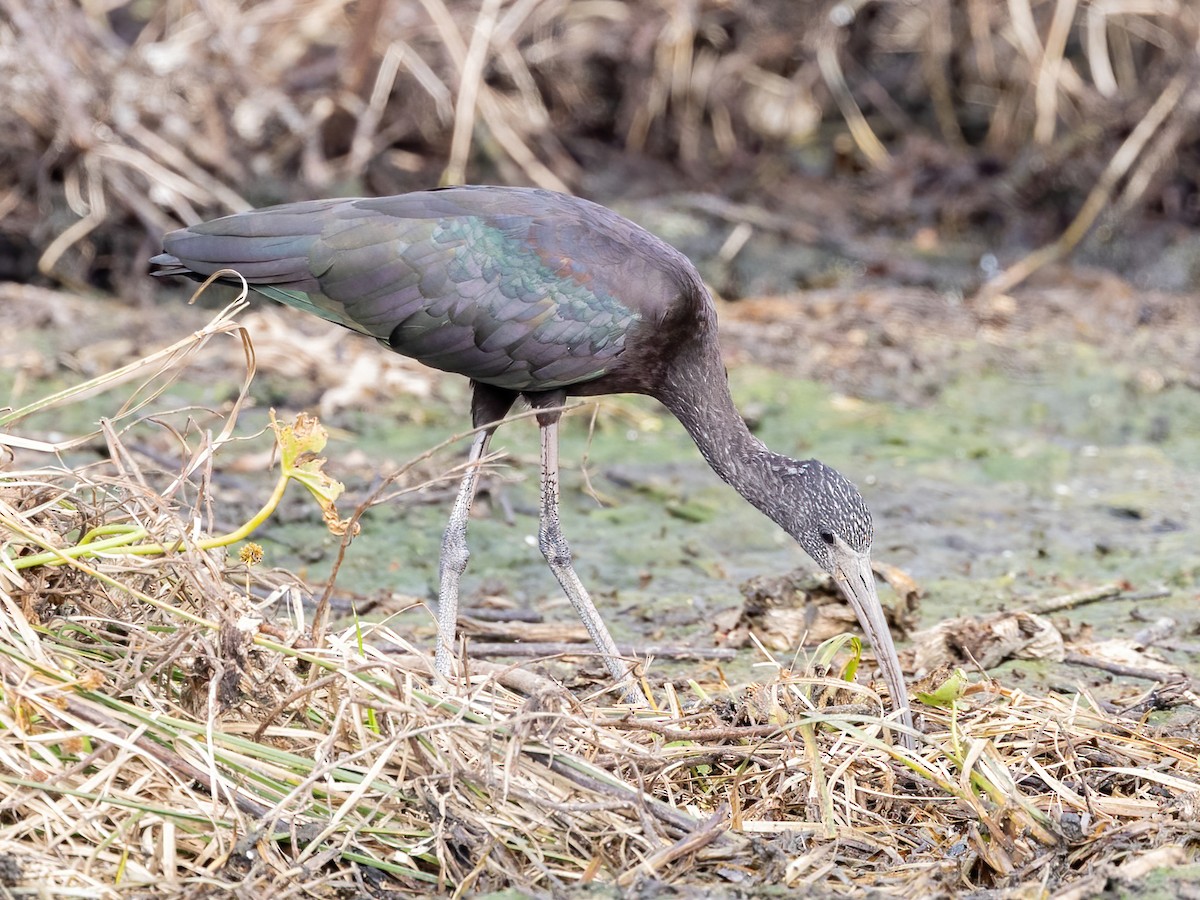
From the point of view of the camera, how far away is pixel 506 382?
4770mm

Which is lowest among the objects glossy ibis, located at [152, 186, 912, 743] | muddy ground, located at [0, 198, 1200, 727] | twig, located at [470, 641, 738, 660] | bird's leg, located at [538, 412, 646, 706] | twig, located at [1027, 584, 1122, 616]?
muddy ground, located at [0, 198, 1200, 727]

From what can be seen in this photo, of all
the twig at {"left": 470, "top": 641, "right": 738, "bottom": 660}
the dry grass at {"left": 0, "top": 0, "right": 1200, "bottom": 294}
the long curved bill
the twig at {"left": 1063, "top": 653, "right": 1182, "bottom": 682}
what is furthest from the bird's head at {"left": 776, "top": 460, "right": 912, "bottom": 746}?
the dry grass at {"left": 0, "top": 0, "right": 1200, "bottom": 294}

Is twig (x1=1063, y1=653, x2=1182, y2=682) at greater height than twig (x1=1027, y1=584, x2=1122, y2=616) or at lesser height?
greater

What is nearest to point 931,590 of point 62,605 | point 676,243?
point 62,605

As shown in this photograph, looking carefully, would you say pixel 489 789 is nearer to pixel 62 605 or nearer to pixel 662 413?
pixel 62 605

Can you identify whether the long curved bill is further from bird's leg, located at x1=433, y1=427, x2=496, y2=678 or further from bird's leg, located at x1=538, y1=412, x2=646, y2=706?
bird's leg, located at x1=433, y1=427, x2=496, y2=678

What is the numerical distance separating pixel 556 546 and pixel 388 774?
1.82m

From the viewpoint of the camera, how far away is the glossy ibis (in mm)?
4605

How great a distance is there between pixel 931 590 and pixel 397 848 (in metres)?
3.11

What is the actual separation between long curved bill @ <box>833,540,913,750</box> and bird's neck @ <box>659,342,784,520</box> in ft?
1.27

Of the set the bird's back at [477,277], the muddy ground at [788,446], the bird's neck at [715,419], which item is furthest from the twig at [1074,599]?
the bird's back at [477,277]

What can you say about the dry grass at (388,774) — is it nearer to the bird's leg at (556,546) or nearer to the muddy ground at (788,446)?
the bird's leg at (556,546)

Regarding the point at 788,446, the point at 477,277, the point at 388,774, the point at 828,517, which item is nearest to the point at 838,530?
the point at 828,517

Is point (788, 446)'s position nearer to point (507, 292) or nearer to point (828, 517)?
point (828, 517)
